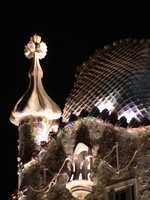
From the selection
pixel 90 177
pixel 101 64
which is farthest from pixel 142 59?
pixel 90 177

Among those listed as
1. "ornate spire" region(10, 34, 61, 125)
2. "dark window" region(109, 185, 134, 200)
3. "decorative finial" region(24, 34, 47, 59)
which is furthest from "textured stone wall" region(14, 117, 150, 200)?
"decorative finial" region(24, 34, 47, 59)

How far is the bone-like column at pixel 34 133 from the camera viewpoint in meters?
23.9

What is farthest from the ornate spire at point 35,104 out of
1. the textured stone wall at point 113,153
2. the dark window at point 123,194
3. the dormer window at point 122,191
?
the dark window at point 123,194

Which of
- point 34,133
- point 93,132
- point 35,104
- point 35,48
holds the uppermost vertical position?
point 35,48

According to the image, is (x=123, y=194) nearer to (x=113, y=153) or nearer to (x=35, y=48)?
(x=113, y=153)

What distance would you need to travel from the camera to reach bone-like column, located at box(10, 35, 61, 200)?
939 inches

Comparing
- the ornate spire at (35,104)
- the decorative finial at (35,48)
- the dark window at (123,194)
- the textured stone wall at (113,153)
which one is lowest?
the dark window at (123,194)

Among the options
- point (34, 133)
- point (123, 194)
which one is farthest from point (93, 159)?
point (34, 133)

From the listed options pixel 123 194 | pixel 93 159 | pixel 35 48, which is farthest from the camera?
pixel 35 48

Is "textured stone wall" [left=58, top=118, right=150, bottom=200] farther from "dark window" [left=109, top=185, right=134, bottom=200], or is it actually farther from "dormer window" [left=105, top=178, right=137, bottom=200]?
"dark window" [left=109, top=185, right=134, bottom=200]

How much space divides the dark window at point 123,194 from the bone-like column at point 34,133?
3.10m

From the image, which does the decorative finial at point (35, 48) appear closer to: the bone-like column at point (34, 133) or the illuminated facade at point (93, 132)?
the illuminated facade at point (93, 132)

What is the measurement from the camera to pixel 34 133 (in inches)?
969

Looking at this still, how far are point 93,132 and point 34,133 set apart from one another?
9.57ft
